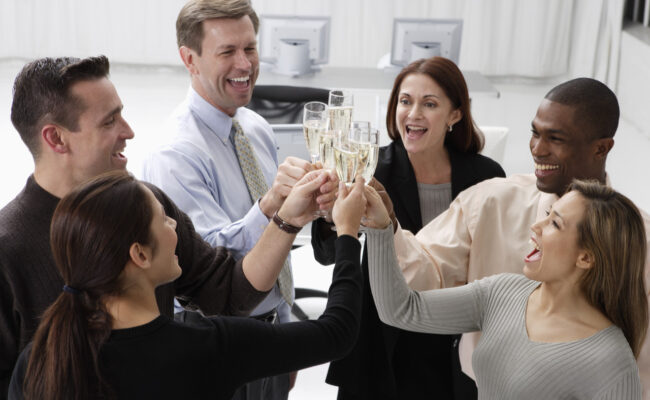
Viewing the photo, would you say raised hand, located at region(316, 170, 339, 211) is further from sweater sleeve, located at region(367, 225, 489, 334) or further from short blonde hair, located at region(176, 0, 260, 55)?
short blonde hair, located at region(176, 0, 260, 55)

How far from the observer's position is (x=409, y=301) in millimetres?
1798

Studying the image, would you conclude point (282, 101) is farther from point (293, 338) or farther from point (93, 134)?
point (293, 338)

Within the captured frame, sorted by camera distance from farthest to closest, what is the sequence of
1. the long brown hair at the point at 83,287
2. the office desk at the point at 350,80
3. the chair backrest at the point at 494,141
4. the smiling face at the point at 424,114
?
1. the office desk at the point at 350,80
2. the chair backrest at the point at 494,141
3. the smiling face at the point at 424,114
4. the long brown hair at the point at 83,287

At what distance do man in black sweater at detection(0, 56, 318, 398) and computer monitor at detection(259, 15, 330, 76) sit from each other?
4.19 metres

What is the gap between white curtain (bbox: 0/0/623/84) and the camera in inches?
342

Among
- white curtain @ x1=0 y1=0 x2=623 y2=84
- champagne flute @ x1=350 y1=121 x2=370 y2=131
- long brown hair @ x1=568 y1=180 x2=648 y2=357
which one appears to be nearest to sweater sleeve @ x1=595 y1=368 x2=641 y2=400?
long brown hair @ x1=568 y1=180 x2=648 y2=357

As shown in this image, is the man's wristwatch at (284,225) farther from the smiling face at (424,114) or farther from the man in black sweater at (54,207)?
the smiling face at (424,114)

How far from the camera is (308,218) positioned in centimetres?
188

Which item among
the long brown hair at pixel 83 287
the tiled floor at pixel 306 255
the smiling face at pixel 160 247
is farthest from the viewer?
the tiled floor at pixel 306 255

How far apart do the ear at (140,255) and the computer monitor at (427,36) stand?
483 cm

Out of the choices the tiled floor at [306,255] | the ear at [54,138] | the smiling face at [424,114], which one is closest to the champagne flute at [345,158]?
the ear at [54,138]

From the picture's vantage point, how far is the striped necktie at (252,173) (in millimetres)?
2307

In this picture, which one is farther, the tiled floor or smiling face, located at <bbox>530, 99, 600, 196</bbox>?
the tiled floor

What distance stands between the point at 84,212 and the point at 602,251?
1073 mm
